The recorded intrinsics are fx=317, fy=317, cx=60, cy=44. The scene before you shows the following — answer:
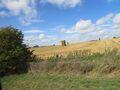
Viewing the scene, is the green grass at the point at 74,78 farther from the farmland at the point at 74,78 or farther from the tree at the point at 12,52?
the tree at the point at 12,52

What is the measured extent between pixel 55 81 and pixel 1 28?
38.5 feet

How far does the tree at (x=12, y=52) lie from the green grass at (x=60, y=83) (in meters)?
3.13

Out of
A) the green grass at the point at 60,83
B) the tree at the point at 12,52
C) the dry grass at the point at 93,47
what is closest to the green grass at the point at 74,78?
the green grass at the point at 60,83

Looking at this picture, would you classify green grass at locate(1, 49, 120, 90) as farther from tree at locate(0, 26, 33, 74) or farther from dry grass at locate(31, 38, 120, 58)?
dry grass at locate(31, 38, 120, 58)

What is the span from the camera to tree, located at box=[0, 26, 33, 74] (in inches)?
1061

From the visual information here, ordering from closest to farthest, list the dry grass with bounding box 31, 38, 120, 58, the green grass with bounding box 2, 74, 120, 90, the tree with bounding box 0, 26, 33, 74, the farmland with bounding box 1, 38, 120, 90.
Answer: the green grass with bounding box 2, 74, 120, 90 → the farmland with bounding box 1, 38, 120, 90 → the tree with bounding box 0, 26, 33, 74 → the dry grass with bounding box 31, 38, 120, 58

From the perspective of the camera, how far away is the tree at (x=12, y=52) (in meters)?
27.0

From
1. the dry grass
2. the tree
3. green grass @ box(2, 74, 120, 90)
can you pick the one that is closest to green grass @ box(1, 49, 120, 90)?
green grass @ box(2, 74, 120, 90)

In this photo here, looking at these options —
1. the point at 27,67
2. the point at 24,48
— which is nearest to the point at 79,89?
the point at 27,67

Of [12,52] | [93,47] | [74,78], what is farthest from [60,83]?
[93,47]

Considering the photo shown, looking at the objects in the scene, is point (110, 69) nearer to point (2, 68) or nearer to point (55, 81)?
point (55, 81)

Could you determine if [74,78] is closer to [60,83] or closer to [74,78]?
[74,78]

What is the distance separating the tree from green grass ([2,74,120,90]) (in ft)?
10.3

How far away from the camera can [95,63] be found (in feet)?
67.4
